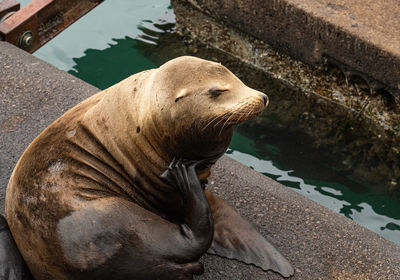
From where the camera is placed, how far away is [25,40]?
5215 millimetres

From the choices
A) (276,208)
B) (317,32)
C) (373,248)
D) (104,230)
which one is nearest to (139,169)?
(104,230)

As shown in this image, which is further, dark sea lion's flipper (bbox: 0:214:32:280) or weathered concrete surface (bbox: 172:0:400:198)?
weathered concrete surface (bbox: 172:0:400:198)

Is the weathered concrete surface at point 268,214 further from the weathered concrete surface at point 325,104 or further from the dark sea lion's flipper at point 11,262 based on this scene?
the weathered concrete surface at point 325,104

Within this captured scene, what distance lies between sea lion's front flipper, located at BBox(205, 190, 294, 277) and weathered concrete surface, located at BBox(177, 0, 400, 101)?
198cm

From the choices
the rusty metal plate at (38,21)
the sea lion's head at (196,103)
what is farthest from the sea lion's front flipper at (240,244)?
the rusty metal plate at (38,21)

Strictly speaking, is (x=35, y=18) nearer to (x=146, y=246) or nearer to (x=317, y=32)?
(x=317, y=32)

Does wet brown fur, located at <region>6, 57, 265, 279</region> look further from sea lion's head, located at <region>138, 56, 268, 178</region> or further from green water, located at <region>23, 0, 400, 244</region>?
green water, located at <region>23, 0, 400, 244</region>

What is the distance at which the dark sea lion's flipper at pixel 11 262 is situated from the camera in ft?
9.95

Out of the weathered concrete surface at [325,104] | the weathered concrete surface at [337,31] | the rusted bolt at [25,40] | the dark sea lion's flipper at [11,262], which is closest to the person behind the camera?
the dark sea lion's flipper at [11,262]

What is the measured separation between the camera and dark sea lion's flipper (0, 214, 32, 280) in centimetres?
303

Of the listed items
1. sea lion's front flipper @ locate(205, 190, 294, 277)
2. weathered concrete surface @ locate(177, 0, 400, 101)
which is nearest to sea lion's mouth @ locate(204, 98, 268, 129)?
sea lion's front flipper @ locate(205, 190, 294, 277)

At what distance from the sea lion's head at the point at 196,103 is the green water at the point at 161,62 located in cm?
240

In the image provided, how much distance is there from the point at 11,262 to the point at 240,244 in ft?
3.90

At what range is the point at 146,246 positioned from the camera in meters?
2.85
